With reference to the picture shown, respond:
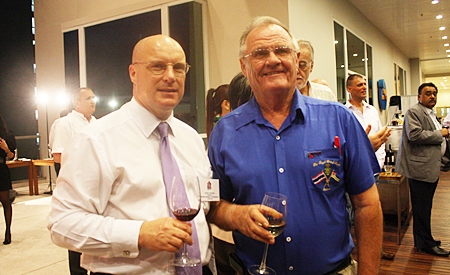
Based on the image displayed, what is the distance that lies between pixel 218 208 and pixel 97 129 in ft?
1.89

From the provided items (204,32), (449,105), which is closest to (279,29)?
(204,32)

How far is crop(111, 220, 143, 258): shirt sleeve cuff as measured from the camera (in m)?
1.25

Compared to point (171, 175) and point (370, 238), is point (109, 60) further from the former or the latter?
point (370, 238)

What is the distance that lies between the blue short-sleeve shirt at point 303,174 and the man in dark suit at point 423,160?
2.92m

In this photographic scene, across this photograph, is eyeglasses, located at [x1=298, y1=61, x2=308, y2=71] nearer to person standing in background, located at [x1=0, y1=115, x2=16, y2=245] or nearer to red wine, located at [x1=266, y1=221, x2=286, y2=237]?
red wine, located at [x1=266, y1=221, x2=286, y2=237]

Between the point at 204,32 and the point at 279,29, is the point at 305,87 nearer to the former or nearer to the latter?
the point at 279,29

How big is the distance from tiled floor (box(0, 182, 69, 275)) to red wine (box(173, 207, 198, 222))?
9.64ft

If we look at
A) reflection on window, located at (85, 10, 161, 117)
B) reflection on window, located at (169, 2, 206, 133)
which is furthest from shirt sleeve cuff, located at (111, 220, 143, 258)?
reflection on window, located at (85, 10, 161, 117)

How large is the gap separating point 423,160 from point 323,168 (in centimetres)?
314

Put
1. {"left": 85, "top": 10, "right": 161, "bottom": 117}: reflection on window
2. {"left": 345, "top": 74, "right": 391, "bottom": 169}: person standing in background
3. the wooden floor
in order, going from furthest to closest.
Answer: {"left": 85, "top": 10, "right": 161, "bottom": 117}: reflection on window, {"left": 345, "top": 74, "right": 391, "bottom": 169}: person standing in background, the wooden floor

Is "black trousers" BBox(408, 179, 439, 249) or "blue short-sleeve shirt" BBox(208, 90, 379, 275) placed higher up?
"blue short-sleeve shirt" BBox(208, 90, 379, 275)

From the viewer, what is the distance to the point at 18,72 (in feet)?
30.2

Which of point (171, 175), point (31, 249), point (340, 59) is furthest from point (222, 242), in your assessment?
point (340, 59)

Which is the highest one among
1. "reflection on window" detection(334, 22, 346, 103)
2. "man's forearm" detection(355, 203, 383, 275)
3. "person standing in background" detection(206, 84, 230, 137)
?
"reflection on window" detection(334, 22, 346, 103)
